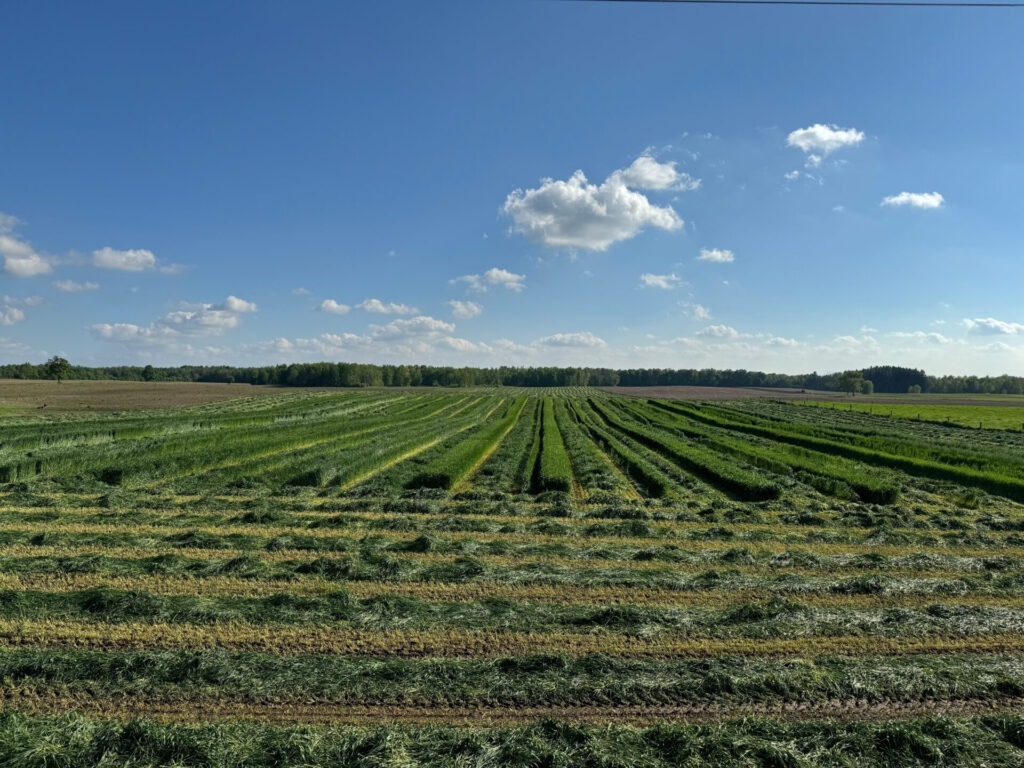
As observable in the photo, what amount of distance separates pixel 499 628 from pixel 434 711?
233cm

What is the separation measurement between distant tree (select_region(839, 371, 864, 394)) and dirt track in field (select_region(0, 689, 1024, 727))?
180048mm

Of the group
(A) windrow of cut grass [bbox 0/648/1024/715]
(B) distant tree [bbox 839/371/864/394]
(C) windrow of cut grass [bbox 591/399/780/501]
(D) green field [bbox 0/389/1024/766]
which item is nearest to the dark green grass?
(D) green field [bbox 0/389/1024/766]

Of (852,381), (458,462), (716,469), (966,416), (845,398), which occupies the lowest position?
(966,416)

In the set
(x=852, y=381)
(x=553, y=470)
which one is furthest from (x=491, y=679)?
(x=852, y=381)

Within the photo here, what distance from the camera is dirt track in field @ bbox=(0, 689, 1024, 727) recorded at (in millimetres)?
6398

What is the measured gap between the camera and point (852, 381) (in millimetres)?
162750

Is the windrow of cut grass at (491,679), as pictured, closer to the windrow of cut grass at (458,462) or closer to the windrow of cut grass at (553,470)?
the windrow of cut grass at (553,470)

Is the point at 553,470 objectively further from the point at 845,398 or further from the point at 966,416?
the point at 845,398

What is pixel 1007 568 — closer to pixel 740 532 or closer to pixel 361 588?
pixel 740 532

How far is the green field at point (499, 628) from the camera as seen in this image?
5957 mm

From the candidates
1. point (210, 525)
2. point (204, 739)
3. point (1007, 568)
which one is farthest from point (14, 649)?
point (1007, 568)

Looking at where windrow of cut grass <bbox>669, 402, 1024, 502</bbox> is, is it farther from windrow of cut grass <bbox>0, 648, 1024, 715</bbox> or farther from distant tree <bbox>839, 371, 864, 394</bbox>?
distant tree <bbox>839, 371, 864, 394</bbox>

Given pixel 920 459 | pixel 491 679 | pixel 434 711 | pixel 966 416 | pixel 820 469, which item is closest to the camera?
pixel 434 711

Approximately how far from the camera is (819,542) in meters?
15.2
